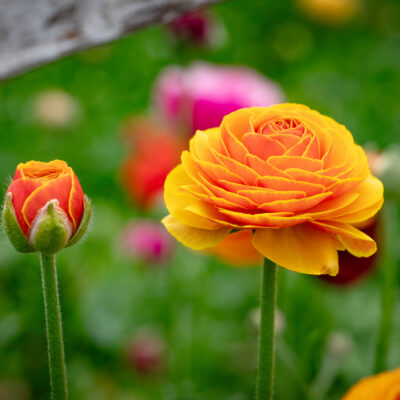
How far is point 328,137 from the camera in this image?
15.6 inches

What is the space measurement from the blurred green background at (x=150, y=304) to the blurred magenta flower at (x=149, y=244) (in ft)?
0.10

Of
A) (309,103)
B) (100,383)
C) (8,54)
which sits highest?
Answer: (309,103)

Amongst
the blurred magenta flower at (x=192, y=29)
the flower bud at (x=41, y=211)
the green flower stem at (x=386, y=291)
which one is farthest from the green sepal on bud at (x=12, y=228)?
the blurred magenta flower at (x=192, y=29)

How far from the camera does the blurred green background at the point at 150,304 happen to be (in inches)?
38.0

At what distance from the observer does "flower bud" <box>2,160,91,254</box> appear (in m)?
0.38

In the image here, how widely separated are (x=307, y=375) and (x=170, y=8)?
1.67ft

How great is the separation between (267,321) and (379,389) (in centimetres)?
9

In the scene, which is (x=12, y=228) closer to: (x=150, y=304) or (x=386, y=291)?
(x=386, y=291)

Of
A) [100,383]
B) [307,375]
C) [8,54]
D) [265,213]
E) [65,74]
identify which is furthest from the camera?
[65,74]

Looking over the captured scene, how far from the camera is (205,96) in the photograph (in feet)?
3.36

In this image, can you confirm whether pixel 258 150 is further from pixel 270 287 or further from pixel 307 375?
pixel 307 375

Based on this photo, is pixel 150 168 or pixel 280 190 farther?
pixel 150 168

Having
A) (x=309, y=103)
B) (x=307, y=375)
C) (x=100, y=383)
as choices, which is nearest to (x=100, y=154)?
(x=309, y=103)

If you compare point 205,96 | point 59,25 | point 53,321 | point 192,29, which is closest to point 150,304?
point 205,96
